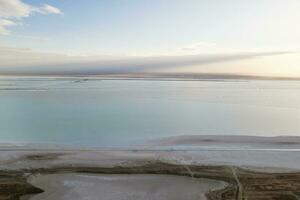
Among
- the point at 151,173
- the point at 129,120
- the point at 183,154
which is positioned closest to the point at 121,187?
the point at 151,173

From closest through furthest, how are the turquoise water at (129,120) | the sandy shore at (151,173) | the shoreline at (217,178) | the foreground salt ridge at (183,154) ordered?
the shoreline at (217,178) < the sandy shore at (151,173) < the foreground salt ridge at (183,154) < the turquoise water at (129,120)

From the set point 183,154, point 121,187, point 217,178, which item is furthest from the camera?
point 183,154

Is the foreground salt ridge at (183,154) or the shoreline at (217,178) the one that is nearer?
the shoreline at (217,178)

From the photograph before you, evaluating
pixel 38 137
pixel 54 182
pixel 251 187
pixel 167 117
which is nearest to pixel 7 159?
pixel 54 182

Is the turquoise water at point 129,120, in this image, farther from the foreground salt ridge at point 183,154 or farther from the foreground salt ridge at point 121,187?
the foreground salt ridge at point 121,187

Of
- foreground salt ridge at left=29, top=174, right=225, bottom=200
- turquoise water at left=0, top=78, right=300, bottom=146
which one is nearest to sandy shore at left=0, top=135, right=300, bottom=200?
foreground salt ridge at left=29, top=174, right=225, bottom=200

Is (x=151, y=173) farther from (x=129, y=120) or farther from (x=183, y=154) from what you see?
(x=129, y=120)

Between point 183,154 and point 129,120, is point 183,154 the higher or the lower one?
the lower one

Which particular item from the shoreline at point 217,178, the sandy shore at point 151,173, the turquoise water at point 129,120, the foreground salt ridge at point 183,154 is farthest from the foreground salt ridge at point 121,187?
the turquoise water at point 129,120

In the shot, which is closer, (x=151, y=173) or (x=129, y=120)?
(x=151, y=173)

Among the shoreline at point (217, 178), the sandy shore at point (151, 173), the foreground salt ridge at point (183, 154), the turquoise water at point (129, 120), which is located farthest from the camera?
the turquoise water at point (129, 120)

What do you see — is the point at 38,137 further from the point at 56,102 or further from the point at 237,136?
the point at 56,102
